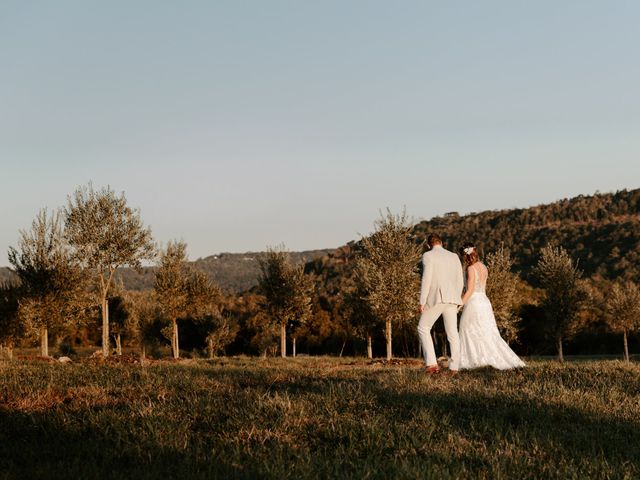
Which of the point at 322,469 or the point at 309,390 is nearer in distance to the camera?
the point at 322,469

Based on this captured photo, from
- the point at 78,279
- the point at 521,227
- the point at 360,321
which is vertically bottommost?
the point at 360,321

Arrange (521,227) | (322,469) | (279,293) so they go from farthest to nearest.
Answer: (521,227) → (279,293) → (322,469)

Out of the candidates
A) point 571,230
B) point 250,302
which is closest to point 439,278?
point 250,302

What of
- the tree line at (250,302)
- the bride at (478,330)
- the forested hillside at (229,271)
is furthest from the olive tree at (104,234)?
the forested hillside at (229,271)

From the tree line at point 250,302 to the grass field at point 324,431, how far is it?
2375cm

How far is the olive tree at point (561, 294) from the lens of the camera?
48.0 m

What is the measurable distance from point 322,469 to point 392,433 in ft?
3.69

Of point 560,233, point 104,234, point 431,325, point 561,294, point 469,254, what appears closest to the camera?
point 431,325

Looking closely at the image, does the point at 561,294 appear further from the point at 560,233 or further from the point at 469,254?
the point at 560,233

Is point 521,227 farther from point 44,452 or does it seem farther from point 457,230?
point 44,452

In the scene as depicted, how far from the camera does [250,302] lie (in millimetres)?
82312

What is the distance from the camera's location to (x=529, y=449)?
5.37 m

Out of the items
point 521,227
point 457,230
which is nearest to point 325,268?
point 457,230

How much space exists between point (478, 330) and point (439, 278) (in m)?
3.09
